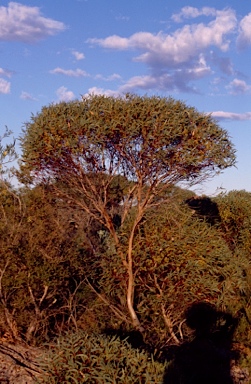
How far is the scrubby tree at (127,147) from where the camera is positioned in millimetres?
11508

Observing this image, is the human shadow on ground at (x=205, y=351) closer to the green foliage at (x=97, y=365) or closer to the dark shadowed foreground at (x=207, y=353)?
the dark shadowed foreground at (x=207, y=353)

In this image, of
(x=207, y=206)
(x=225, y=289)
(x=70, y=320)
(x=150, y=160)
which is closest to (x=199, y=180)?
(x=150, y=160)

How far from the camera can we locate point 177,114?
11828 mm

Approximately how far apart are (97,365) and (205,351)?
4916 millimetres

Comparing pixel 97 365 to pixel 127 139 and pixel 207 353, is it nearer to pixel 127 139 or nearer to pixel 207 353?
pixel 207 353

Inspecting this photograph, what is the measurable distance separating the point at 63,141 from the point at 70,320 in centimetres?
432

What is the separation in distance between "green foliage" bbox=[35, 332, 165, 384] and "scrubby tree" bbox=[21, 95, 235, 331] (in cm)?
502

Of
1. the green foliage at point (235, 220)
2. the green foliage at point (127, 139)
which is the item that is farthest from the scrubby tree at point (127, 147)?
the green foliage at point (235, 220)

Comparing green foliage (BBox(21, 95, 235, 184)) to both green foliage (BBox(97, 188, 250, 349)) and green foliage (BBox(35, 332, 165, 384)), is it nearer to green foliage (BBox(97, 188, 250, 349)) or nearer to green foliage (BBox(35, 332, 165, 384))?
green foliage (BBox(97, 188, 250, 349))

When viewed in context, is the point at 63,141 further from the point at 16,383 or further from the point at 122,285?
the point at 16,383

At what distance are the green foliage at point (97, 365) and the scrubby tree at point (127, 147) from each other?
16.5ft

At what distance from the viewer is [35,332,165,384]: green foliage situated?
6.34 metres

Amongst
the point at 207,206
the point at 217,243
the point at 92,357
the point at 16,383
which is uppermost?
the point at 207,206

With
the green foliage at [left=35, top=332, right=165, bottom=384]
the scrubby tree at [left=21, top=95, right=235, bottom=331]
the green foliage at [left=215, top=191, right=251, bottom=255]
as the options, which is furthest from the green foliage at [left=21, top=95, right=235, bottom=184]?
the green foliage at [left=215, top=191, right=251, bottom=255]
